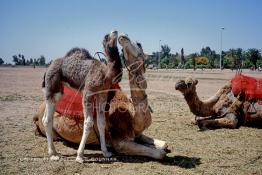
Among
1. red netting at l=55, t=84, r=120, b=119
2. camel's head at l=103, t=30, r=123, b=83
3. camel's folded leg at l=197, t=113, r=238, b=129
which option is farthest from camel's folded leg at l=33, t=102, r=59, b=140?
camel's folded leg at l=197, t=113, r=238, b=129

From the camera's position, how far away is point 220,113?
8.57 metres

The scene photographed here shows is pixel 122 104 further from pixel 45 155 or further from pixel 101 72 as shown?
pixel 45 155

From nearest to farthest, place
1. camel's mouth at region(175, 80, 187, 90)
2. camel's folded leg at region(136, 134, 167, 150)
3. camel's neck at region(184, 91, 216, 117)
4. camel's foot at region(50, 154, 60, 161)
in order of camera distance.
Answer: camel's foot at region(50, 154, 60, 161)
camel's folded leg at region(136, 134, 167, 150)
camel's mouth at region(175, 80, 187, 90)
camel's neck at region(184, 91, 216, 117)

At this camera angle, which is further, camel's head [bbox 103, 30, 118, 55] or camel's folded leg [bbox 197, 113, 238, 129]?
camel's folded leg [bbox 197, 113, 238, 129]

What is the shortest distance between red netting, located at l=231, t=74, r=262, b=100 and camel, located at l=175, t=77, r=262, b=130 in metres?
0.14

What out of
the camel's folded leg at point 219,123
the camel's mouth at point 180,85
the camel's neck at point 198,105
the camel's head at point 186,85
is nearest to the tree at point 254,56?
the camel's neck at point 198,105

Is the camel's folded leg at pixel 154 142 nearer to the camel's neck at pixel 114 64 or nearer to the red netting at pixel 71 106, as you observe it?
the red netting at pixel 71 106

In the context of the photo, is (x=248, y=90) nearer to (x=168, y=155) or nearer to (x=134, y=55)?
(x=168, y=155)

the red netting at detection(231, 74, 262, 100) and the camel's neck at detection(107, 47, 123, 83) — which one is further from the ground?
the camel's neck at detection(107, 47, 123, 83)

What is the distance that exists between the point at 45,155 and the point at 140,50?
7.54 ft

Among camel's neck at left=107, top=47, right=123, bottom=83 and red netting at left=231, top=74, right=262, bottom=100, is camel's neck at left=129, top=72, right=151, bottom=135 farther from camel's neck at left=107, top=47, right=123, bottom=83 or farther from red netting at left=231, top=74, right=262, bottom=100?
red netting at left=231, top=74, right=262, bottom=100

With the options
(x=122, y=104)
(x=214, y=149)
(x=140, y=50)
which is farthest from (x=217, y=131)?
(x=140, y=50)

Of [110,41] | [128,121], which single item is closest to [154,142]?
[128,121]

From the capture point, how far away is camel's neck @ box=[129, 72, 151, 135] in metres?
5.18
